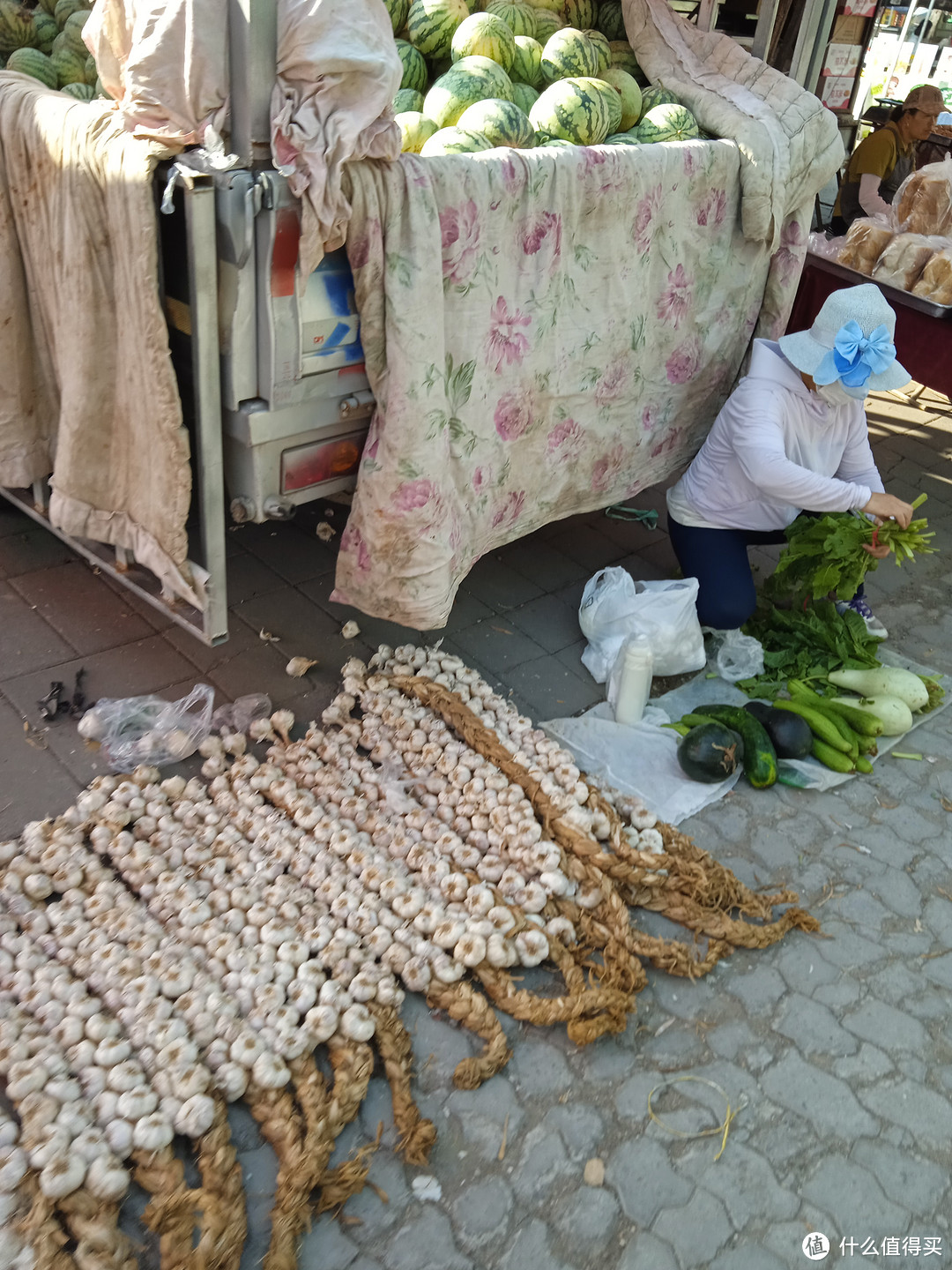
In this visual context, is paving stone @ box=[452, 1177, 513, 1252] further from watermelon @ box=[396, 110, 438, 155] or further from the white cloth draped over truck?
watermelon @ box=[396, 110, 438, 155]

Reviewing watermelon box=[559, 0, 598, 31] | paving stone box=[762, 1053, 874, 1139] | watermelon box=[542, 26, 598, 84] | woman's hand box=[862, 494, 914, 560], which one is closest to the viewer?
paving stone box=[762, 1053, 874, 1139]

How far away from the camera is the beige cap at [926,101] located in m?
8.04

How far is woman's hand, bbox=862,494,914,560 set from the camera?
12.7 feet

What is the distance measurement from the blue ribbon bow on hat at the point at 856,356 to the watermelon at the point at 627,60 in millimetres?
1702

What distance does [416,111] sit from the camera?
3691 millimetres

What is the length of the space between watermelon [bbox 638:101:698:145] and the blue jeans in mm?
1572

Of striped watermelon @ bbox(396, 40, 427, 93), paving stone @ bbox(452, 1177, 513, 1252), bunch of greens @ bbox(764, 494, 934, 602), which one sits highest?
striped watermelon @ bbox(396, 40, 427, 93)

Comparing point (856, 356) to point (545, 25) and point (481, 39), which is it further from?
point (545, 25)

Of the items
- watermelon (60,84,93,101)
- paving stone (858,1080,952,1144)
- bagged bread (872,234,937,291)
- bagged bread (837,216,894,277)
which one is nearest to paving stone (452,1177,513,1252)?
paving stone (858,1080,952,1144)

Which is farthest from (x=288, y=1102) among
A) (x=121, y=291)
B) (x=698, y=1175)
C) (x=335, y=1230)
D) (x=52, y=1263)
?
(x=121, y=291)

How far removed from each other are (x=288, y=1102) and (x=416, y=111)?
3368mm

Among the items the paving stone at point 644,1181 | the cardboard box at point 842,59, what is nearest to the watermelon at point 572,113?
the paving stone at point 644,1181

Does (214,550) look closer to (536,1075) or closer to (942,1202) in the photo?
(536,1075)

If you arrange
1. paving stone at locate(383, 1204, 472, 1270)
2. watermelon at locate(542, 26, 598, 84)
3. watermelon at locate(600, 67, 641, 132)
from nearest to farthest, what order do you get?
paving stone at locate(383, 1204, 472, 1270) → watermelon at locate(542, 26, 598, 84) → watermelon at locate(600, 67, 641, 132)
